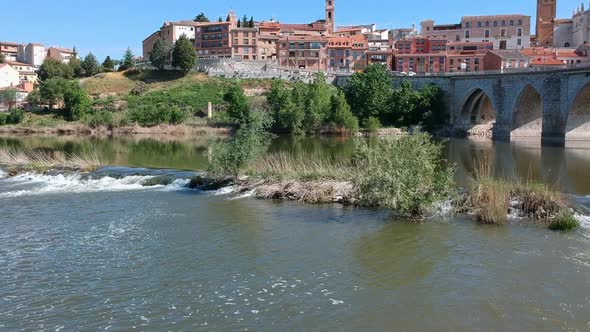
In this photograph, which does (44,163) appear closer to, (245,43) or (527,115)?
(527,115)

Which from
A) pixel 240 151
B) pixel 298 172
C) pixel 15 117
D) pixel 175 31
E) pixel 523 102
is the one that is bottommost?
pixel 298 172

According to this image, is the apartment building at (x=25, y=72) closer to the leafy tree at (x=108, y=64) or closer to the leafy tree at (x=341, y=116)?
the leafy tree at (x=108, y=64)

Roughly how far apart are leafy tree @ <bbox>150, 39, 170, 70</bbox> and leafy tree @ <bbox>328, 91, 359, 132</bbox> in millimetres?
38993

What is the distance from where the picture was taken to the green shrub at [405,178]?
685 inches

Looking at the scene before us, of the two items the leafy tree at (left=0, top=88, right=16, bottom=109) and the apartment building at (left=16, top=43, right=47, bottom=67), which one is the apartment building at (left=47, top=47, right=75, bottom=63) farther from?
the leafy tree at (left=0, top=88, right=16, bottom=109)

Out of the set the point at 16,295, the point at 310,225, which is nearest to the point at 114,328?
the point at 16,295

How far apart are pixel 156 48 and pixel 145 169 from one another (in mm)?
67334

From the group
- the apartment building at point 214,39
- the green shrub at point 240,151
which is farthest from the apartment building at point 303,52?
the green shrub at point 240,151

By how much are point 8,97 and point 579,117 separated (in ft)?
252

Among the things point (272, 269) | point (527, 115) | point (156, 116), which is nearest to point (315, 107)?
point (156, 116)

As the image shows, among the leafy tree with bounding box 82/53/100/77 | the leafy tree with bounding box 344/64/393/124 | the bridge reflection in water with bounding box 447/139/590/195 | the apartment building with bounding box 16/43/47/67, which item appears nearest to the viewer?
the bridge reflection in water with bounding box 447/139/590/195

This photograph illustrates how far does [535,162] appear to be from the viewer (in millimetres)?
35344

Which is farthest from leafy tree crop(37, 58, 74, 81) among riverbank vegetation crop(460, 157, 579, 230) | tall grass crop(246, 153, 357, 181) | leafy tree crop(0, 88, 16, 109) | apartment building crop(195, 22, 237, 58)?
riverbank vegetation crop(460, 157, 579, 230)

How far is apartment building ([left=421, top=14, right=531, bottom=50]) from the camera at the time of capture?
4240 inches
